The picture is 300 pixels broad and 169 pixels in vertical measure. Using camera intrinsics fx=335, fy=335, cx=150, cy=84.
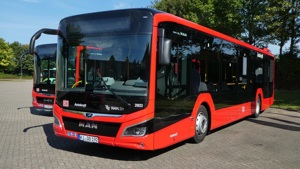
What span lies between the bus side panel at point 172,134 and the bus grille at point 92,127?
0.76 metres

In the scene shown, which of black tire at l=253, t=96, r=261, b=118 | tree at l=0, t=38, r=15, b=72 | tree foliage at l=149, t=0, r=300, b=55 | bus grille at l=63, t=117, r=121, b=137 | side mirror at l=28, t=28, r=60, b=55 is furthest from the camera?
tree at l=0, t=38, r=15, b=72

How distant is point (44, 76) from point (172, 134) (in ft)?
27.1

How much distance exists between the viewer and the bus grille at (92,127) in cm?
601

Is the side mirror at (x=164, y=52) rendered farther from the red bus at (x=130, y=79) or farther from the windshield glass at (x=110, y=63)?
the windshield glass at (x=110, y=63)

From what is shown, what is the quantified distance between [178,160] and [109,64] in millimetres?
2260

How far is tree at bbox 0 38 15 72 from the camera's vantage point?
278ft

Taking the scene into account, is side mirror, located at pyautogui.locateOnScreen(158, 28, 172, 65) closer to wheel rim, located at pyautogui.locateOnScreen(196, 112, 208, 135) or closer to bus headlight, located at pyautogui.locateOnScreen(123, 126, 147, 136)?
bus headlight, located at pyautogui.locateOnScreen(123, 126, 147, 136)

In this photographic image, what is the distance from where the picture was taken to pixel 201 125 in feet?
26.2

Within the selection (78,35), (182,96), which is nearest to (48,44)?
(78,35)

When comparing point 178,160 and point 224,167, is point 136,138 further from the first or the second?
point 224,167

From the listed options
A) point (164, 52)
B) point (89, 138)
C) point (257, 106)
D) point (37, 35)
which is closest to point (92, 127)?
point (89, 138)

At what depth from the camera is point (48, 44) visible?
523 inches

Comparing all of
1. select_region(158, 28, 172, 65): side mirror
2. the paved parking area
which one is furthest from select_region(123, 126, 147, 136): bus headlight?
select_region(158, 28, 172, 65): side mirror

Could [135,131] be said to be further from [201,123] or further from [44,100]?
[44,100]
